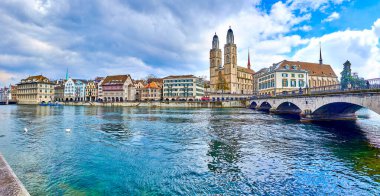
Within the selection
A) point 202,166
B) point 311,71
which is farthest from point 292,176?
point 311,71

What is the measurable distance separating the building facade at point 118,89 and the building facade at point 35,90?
4382 cm

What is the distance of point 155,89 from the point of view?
117 metres

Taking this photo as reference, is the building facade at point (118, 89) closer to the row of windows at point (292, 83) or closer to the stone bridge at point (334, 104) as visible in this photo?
the row of windows at point (292, 83)

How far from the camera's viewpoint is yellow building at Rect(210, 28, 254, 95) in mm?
122625

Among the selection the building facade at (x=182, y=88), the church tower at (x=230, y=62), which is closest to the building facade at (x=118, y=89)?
the building facade at (x=182, y=88)

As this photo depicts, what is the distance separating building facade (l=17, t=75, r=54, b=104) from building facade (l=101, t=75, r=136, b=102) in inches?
1725

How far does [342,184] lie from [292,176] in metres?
1.83

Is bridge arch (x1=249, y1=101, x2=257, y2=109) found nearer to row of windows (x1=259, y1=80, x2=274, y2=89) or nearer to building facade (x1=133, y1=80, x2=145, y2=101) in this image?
row of windows (x1=259, y1=80, x2=274, y2=89)

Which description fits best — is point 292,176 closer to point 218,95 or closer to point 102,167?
point 102,167

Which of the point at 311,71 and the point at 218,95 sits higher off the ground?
the point at 311,71

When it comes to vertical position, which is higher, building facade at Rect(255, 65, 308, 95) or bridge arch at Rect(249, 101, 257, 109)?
building facade at Rect(255, 65, 308, 95)

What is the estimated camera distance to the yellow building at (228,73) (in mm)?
122625

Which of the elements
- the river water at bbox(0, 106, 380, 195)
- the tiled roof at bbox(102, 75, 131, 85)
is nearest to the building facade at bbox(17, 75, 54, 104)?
the tiled roof at bbox(102, 75, 131, 85)

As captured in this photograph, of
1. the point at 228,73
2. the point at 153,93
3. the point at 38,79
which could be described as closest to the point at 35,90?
the point at 38,79
